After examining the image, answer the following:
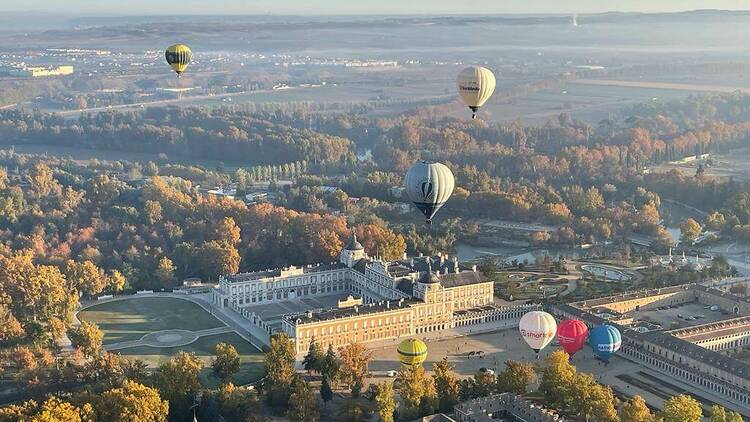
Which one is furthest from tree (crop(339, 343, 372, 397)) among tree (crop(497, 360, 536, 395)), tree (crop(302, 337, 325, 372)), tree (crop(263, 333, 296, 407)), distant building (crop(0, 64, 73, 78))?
distant building (crop(0, 64, 73, 78))

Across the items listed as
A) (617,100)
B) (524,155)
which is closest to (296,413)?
(524,155)

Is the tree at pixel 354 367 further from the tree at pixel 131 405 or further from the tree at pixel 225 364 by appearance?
the tree at pixel 131 405

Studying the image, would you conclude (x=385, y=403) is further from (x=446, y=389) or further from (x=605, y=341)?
(x=605, y=341)

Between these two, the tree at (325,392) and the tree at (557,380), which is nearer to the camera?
the tree at (557,380)

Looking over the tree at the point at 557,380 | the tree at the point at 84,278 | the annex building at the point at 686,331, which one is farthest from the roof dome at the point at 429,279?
the tree at the point at 84,278

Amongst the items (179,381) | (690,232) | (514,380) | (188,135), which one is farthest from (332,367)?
(188,135)
